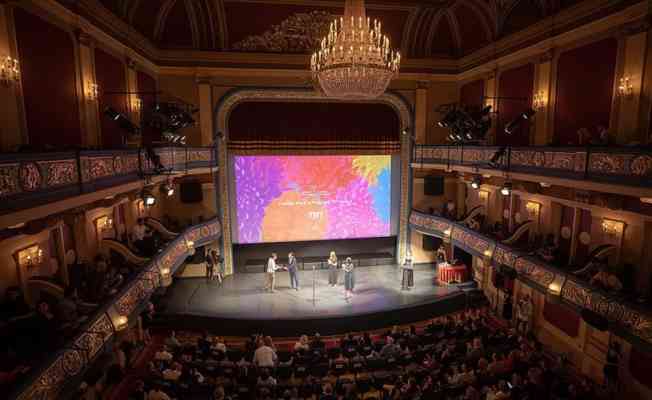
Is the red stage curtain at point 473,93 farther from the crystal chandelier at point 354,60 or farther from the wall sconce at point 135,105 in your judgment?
the wall sconce at point 135,105

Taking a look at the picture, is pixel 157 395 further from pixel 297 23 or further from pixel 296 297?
pixel 297 23

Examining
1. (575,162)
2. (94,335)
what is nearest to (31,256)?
(94,335)

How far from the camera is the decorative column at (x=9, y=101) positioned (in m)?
6.20

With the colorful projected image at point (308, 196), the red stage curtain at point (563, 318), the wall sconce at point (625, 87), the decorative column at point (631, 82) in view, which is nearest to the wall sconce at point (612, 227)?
the decorative column at point (631, 82)

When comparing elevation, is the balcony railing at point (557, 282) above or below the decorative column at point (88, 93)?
below

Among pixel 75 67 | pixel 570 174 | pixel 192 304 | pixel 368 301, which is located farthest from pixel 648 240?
pixel 75 67

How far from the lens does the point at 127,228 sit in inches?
437

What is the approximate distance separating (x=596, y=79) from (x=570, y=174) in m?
2.94

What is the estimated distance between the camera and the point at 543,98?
10.7 meters

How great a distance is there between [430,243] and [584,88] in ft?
28.0

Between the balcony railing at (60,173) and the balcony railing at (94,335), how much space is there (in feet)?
6.89

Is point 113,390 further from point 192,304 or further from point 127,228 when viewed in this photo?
point 127,228

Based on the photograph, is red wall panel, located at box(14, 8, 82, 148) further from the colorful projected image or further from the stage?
the colorful projected image

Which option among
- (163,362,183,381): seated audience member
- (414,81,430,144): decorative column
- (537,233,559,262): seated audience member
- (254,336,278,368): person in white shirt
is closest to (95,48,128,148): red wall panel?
(163,362,183,381): seated audience member
